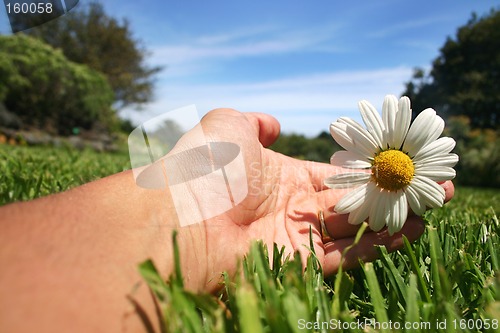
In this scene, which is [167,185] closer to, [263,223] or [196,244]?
[196,244]

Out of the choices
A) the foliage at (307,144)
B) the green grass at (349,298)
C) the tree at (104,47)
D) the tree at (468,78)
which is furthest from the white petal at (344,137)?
the tree at (468,78)

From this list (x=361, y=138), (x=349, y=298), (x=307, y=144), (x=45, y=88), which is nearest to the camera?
(x=349, y=298)

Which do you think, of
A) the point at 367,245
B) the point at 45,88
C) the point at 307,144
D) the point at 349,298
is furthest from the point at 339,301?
the point at 307,144

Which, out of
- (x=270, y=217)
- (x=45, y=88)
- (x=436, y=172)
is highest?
(x=45, y=88)

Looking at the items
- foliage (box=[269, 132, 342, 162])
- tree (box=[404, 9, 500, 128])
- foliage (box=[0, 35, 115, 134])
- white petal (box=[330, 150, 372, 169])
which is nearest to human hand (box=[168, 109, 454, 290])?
white petal (box=[330, 150, 372, 169])

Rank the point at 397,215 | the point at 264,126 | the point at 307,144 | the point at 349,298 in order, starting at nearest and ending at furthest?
the point at 349,298 < the point at 397,215 < the point at 264,126 < the point at 307,144

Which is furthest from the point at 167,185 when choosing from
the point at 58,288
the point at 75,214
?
the point at 58,288

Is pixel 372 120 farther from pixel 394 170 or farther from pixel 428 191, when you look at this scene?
pixel 428 191
